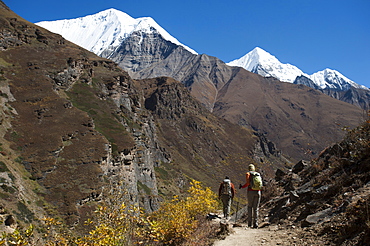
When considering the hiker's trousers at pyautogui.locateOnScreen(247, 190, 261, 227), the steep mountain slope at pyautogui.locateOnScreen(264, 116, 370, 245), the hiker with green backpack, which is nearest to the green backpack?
the hiker with green backpack

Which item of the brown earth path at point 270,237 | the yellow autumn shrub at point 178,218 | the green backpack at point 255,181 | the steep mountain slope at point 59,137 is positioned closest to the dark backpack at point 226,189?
the yellow autumn shrub at point 178,218

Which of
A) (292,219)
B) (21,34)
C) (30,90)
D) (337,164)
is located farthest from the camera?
(21,34)

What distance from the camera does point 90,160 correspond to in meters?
73.5

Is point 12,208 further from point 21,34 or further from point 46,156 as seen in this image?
point 21,34

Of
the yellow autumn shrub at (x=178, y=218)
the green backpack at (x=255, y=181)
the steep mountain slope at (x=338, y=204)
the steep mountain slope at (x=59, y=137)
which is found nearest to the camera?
the steep mountain slope at (x=338, y=204)

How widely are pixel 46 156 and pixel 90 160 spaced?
34.7ft

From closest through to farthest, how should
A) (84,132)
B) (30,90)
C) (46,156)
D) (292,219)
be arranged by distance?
(292,219) < (46,156) < (84,132) < (30,90)

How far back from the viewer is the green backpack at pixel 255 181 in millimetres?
11016

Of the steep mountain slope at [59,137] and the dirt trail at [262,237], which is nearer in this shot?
the dirt trail at [262,237]

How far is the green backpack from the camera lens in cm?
1102

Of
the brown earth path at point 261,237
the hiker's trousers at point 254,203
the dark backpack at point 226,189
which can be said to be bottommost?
the brown earth path at point 261,237

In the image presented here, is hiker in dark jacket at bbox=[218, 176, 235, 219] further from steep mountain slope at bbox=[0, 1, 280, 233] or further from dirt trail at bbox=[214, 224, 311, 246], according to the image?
steep mountain slope at bbox=[0, 1, 280, 233]

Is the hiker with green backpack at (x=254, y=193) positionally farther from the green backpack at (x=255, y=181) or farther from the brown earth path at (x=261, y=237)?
the brown earth path at (x=261, y=237)

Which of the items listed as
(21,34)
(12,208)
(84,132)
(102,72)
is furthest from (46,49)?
(12,208)
